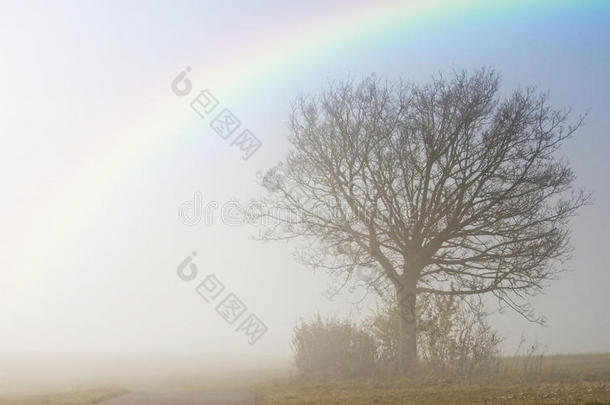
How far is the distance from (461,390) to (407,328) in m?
7.07

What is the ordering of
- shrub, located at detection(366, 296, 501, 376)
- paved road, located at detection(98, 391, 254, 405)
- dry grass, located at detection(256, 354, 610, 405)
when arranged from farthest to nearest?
shrub, located at detection(366, 296, 501, 376) < paved road, located at detection(98, 391, 254, 405) < dry grass, located at detection(256, 354, 610, 405)

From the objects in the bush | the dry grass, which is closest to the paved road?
the dry grass

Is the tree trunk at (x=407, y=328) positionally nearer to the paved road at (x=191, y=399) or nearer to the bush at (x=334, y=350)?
the bush at (x=334, y=350)

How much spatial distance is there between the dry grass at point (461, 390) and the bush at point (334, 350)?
1498 mm

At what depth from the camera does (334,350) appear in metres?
21.4

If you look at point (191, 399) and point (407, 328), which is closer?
point (191, 399)

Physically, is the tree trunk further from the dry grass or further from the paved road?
the paved road

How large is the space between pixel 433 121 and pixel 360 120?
295cm

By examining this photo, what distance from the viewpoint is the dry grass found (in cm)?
1237

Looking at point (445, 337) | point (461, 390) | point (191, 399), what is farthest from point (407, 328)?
point (191, 399)

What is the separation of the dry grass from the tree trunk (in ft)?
10.2

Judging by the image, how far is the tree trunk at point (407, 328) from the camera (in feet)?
68.4

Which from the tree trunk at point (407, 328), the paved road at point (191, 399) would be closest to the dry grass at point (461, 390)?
the paved road at point (191, 399)

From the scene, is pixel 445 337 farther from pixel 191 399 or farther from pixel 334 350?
pixel 191 399
